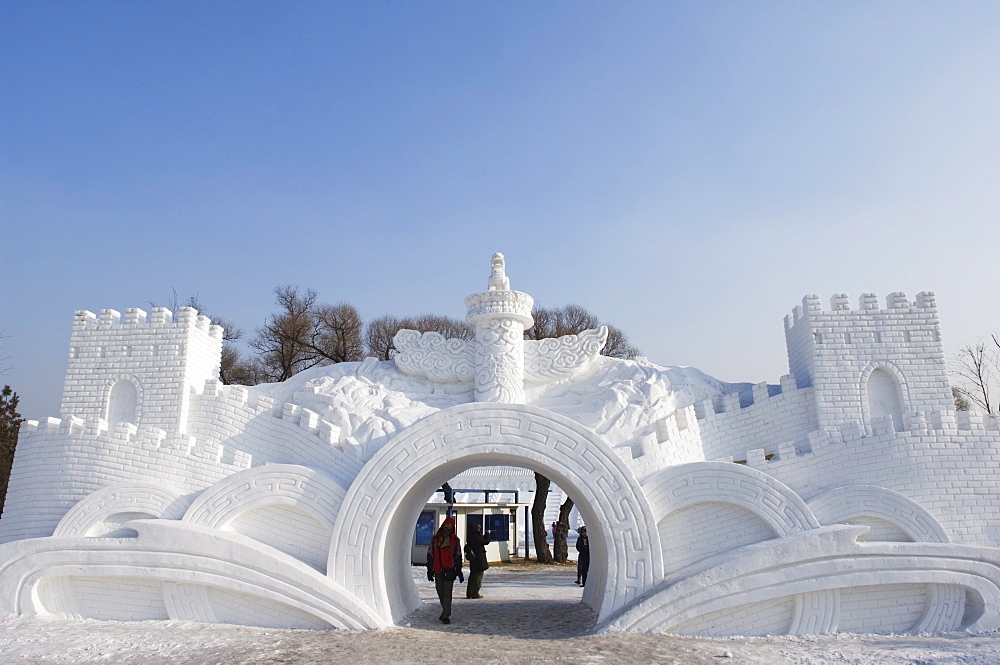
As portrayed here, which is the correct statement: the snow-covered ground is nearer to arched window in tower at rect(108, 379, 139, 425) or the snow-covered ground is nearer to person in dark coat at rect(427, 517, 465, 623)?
person in dark coat at rect(427, 517, 465, 623)

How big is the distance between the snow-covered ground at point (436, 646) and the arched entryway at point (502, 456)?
0.66m

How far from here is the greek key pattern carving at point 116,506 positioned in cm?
903

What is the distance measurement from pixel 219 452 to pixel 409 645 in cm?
390

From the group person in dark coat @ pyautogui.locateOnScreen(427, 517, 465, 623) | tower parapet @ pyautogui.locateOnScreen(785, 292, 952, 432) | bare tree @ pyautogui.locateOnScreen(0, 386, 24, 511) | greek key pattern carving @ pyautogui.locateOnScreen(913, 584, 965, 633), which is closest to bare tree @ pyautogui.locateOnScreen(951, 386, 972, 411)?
tower parapet @ pyautogui.locateOnScreen(785, 292, 952, 432)

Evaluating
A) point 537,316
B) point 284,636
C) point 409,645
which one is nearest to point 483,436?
point 409,645

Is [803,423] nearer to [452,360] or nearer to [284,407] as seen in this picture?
[452,360]

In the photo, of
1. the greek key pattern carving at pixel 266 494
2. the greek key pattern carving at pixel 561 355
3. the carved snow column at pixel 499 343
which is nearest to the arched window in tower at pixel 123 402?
the greek key pattern carving at pixel 266 494

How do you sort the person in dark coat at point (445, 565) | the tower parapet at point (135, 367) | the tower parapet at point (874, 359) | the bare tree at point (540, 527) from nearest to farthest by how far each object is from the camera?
the person in dark coat at point (445, 565), the tower parapet at point (874, 359), the tower parapet at point (135, 367), the bare tree at point (540, 527)

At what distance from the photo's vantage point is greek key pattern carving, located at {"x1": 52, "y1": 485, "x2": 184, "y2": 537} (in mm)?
9031

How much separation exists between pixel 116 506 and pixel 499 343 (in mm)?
5563

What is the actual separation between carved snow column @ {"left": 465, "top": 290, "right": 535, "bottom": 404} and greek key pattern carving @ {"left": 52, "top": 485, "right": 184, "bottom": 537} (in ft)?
14.4

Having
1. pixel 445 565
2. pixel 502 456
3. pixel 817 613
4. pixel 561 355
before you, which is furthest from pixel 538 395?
pixel 817 613

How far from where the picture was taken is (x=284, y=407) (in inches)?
392

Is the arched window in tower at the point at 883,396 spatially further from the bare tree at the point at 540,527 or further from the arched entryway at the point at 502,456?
the bare tree at the point at 540,527
